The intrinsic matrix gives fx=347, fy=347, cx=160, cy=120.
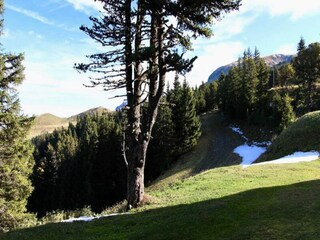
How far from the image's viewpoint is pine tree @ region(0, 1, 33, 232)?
2039 cm

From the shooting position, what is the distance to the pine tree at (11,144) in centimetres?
2039

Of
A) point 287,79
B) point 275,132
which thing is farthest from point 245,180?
point 287,79

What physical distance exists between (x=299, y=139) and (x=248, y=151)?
87.9ft

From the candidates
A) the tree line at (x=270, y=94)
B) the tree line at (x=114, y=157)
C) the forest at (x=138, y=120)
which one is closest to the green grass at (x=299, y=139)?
the forest at (x=138, y=120)

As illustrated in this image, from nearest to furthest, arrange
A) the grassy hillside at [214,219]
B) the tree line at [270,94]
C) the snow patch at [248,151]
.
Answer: the grassy hillside at [214,219] < the snow patch at [248,151] < the tree line at [270,94]

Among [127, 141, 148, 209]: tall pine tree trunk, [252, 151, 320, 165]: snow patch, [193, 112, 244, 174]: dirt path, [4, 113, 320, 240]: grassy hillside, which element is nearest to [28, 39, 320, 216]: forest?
[193, 112, 244, 174]: dirt path

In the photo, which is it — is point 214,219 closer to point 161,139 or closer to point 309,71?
point 161,139

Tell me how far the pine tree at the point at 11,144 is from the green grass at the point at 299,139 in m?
22.7

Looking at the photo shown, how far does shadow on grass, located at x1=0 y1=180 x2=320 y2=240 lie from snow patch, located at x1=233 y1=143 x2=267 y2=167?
41.5 metres

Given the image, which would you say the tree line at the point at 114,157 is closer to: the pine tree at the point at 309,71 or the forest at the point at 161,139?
the forest at the point at 161,139

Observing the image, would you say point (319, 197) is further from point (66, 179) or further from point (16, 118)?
point (66, 179)

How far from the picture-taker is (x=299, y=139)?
33406 millimetres

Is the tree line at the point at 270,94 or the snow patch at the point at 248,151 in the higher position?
the tree line at the point at 270,94

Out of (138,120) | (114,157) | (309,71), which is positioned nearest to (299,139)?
(138,120)
